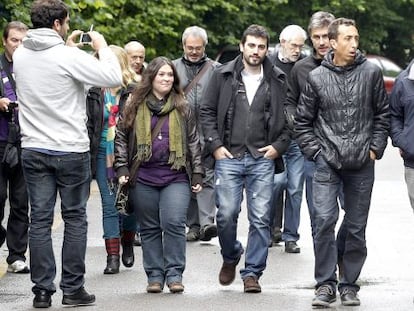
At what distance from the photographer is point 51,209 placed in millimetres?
9141

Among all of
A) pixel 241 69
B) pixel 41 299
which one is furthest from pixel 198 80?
pixel 41 299

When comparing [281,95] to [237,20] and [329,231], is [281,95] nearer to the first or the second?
[329,231]

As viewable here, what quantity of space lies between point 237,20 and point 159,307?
91.9 ft

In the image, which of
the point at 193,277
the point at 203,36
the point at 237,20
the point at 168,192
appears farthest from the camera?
the point at 237,20

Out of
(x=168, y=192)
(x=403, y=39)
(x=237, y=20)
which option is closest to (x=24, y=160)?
(x=168, y=192)

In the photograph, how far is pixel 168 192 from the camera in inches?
387

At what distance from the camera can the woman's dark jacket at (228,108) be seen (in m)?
9.99

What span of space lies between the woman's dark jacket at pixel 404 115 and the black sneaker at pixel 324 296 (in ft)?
3.39

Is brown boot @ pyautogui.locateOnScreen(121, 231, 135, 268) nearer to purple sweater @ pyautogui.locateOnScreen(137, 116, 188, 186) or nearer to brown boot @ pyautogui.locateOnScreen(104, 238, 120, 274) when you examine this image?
brown boot @ pyautogui.locateOnScreen(104, 238, 120, 274)

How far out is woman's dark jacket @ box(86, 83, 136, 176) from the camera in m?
10.6

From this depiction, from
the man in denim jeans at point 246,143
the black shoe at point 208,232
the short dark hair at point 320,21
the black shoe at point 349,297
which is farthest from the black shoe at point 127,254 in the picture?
the short dark hair at point 320,21

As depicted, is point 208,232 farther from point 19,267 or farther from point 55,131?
point 55,131

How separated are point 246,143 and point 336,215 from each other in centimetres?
99

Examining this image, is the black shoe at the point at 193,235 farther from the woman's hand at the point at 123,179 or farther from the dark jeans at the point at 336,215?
the dark jeans at the point at 336,215
